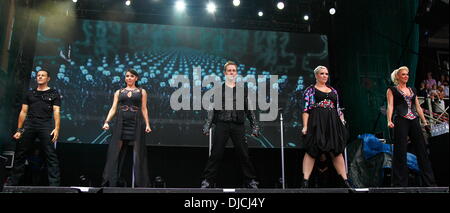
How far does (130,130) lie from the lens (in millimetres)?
5148

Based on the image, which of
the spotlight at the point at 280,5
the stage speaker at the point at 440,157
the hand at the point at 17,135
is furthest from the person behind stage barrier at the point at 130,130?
the spotlight at the point at 280,5

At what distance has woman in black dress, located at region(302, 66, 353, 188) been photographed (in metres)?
4.92

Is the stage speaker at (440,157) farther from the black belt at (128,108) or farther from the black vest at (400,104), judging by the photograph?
the black belt at (128,108)

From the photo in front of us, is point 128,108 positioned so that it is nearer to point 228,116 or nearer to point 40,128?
point 40,128

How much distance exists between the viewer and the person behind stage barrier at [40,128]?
5152 mm

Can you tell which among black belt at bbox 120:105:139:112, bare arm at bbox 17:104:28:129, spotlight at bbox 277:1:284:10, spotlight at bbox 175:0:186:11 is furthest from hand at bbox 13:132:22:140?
spotlight at bbox 277:1:284:10

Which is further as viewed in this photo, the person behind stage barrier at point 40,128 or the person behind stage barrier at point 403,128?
the person behind stage barrier at point 40,128

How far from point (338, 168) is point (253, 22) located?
17.7 ft

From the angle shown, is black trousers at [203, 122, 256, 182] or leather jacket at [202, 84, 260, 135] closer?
black trousers at [203, 122, 256, 182]

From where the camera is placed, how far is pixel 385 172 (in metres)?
6.54

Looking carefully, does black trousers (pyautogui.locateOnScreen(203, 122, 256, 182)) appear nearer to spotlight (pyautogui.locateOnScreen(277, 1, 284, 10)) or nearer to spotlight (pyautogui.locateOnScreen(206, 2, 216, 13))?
spotlight (pyautogui.locateOnScreen(206, 2, 216, 13))

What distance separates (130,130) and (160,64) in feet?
11.7
